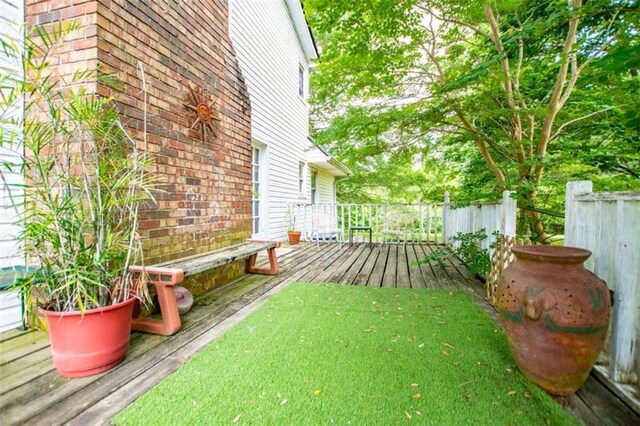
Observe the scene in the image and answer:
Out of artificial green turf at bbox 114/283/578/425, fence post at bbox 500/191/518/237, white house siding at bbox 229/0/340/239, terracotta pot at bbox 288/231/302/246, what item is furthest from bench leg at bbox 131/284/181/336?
terracotta pot at bbox 288/231/302/246

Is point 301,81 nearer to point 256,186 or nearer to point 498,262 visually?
Result: point 256,186

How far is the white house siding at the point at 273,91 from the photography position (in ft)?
18.4

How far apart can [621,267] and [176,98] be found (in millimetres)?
3509

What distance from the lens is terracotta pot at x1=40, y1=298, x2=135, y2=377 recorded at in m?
1.60

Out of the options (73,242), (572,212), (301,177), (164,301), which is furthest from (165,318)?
(301,177)

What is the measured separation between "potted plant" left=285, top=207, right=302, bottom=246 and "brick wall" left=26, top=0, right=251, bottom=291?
2995mm

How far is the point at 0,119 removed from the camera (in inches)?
62.7

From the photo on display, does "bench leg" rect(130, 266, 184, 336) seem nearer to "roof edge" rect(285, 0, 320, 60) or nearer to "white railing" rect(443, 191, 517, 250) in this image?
"white railing" rect(443, 191, 517, 250)

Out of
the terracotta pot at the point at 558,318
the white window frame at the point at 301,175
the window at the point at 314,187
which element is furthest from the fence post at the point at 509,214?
the window at the point at 314,187

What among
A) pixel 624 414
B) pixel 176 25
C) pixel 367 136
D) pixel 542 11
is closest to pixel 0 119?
pixel 176 25

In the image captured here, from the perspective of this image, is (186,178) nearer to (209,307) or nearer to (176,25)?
(209,307)

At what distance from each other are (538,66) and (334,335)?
17.0 feet

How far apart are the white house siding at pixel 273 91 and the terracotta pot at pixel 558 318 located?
16.6 feet

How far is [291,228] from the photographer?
760cm
